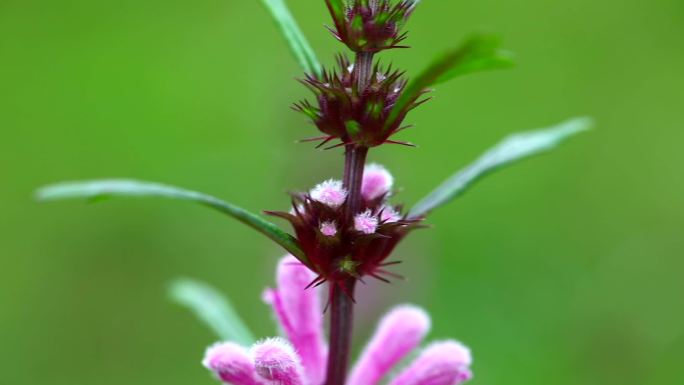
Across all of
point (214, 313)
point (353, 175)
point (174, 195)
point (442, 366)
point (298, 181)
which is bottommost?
point (442, 366)

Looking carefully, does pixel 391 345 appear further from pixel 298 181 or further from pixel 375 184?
pixel 298 181

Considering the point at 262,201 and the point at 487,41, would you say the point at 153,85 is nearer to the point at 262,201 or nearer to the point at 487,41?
the point at 262,201

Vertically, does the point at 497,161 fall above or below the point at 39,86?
below

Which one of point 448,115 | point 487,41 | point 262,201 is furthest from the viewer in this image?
point 448,115

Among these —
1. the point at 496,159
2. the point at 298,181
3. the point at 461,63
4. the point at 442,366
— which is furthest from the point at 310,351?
the point at 298,181

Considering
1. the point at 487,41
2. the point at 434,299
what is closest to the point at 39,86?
the point at 434,299

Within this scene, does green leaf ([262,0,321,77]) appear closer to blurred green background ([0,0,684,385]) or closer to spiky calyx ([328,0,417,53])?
spiky calyx ([328,0,417,53])

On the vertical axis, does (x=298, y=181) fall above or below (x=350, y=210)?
above
